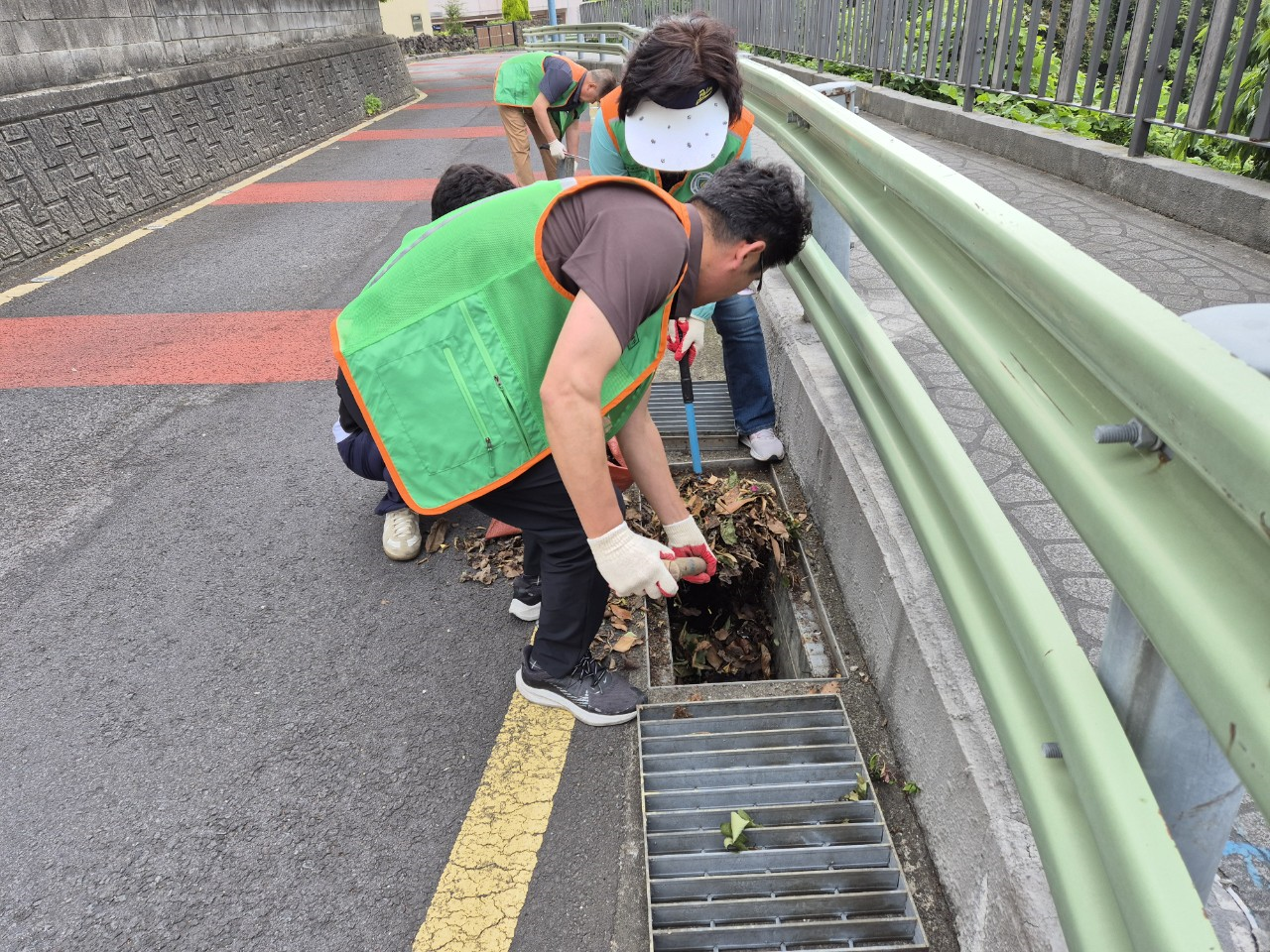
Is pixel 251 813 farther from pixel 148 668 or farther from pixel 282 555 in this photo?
pixel 282 555

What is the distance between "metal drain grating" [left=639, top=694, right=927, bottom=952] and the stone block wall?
26.4 ft

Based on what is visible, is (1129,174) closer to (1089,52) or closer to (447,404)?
(1089,52)

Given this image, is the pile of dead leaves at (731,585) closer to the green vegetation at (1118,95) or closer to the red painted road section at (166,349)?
the red painted road section at (166,349)

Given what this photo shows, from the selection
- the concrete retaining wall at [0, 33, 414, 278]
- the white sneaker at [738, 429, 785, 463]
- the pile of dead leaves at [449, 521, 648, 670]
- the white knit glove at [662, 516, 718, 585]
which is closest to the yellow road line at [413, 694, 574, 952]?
the pile of dead leaves at [449, 521, 648, 670]

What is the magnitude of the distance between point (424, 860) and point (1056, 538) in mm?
1783

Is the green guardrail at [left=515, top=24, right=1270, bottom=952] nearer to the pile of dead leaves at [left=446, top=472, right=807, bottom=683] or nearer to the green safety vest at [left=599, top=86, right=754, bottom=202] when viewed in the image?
the pile of dead leaves at [left=446, top=472, right=807, bottom=683]

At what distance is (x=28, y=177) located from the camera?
22.0 ft

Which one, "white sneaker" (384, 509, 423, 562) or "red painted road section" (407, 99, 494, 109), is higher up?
"white sneaker" (384, 509, 423, 562)

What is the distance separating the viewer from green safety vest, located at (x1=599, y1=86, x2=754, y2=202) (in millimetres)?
3215

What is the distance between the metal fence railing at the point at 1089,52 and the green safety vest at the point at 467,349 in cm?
387

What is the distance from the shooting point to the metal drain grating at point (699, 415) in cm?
372

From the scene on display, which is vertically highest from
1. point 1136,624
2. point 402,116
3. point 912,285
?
point 912,285

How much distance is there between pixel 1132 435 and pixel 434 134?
12804mm

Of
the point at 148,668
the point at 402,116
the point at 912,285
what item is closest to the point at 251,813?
the point at 148,668
